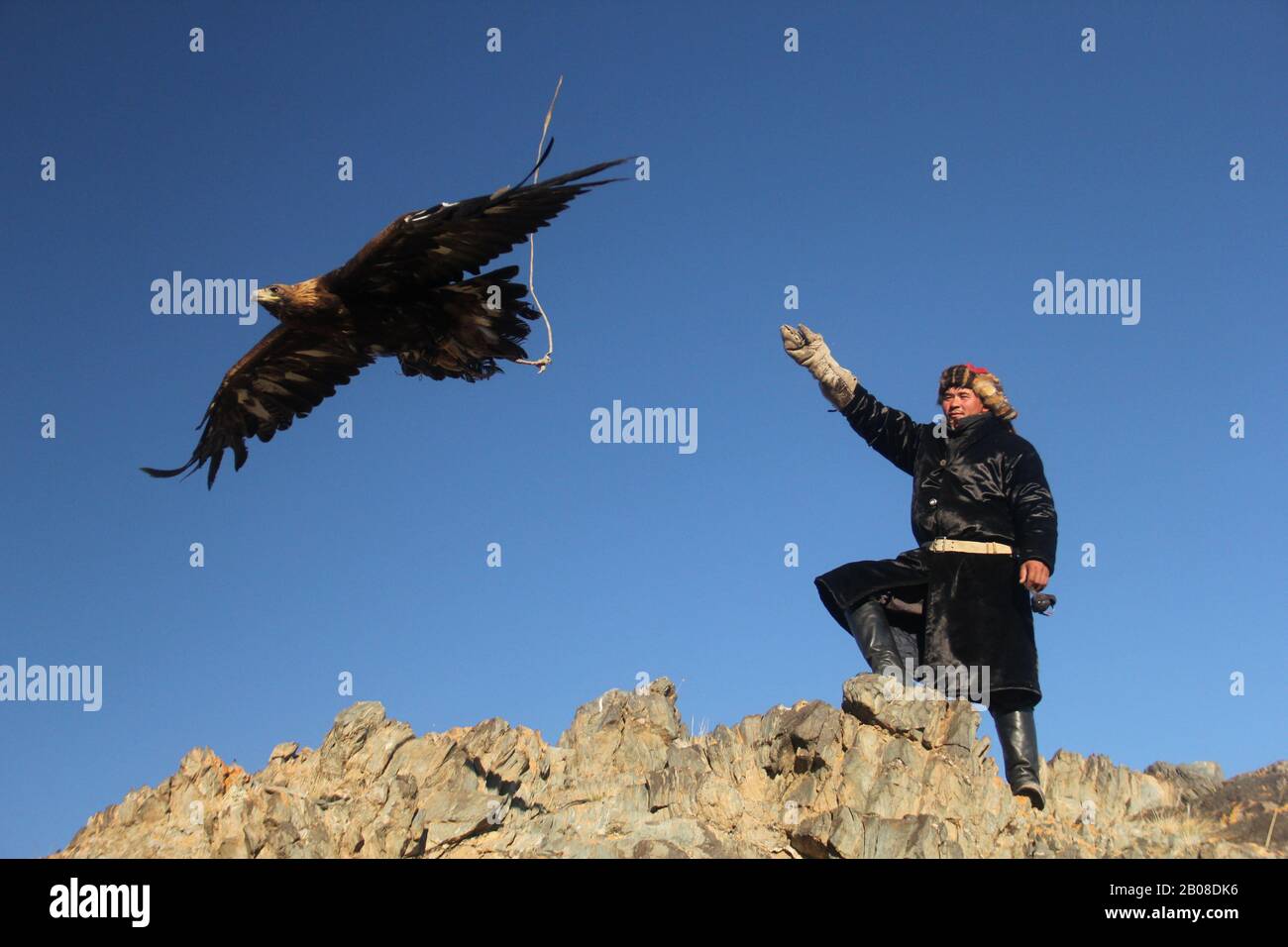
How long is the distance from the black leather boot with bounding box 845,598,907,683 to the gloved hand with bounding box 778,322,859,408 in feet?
5.94

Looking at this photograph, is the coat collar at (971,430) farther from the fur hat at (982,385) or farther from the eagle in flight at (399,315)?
the eagle in flight at (399,315)

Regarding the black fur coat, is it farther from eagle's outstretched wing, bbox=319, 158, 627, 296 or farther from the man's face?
eagle's outstretched wing, bbox=319, 158, 627, 296

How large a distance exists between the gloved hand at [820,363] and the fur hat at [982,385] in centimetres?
79

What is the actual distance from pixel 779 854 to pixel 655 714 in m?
1.97

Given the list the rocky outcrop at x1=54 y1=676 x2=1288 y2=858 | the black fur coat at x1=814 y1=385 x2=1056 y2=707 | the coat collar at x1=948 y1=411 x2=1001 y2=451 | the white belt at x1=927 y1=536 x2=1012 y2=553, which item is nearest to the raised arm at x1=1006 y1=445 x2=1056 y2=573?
the black fur coat at x1=814 y1=385 x2=1056 y2=707

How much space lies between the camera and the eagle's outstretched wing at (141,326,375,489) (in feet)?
31.9

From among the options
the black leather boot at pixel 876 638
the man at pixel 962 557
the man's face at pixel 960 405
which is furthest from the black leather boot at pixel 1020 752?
the man's face at pixel 960 405

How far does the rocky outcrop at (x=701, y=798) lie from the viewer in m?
7.90

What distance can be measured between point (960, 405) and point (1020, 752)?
2924 millimetres

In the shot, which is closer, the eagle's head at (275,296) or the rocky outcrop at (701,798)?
the rocky outcrop at (701,798)

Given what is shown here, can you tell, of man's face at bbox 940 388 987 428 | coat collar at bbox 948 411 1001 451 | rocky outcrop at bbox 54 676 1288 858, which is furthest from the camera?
man's face at bbox 940 388 987 428

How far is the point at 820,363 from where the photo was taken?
9.88 meters
